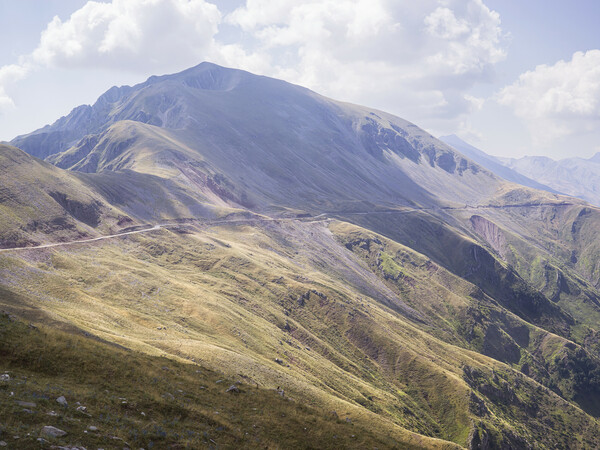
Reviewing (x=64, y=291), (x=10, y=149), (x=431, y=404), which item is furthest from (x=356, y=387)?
(x=10, y=149)

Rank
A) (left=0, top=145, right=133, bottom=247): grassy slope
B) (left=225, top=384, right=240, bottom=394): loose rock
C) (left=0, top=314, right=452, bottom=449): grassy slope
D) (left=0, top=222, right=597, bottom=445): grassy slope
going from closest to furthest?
(left=0, top=314, right=452, bottom=449): grassy slope < (left=225, top=384, right=240, bottom=394): loose rock < (left=0, top=222, right=597, bottom=445): grassy slope < (left=0, top=145, right=133, bottom=247): grassy slope

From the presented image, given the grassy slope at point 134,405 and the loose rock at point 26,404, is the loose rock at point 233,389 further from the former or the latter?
the loose rock at point 26,404

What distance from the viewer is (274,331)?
5002 inches

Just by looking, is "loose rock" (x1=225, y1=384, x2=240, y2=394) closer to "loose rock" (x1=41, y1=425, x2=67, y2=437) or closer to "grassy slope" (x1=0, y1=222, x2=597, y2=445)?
"grassy slope" (x1=0, y1=222, x2=597, y2=445)

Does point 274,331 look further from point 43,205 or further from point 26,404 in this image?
point 43,205

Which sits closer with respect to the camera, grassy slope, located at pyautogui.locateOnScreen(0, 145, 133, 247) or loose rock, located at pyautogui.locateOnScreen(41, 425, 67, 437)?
loose rock, located at pyautogui.locateOnScreen(41, 425, 67, 437)

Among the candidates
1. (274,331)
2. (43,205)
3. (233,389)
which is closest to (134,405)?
(233,389)

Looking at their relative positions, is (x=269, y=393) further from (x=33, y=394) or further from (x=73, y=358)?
(x=33, y=394)

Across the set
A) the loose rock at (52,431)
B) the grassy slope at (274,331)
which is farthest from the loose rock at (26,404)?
the grassy slope at (274,331)

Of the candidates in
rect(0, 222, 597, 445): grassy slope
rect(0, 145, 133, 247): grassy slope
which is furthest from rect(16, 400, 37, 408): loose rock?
rect(0, 145, 133, 247): grassy slope

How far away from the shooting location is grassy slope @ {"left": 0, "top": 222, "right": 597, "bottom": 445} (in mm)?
76625

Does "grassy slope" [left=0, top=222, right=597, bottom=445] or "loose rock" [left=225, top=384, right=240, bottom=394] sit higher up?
"loose rock" [left=225, top=384, right=240, bottom=394]

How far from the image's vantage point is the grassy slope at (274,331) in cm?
7662

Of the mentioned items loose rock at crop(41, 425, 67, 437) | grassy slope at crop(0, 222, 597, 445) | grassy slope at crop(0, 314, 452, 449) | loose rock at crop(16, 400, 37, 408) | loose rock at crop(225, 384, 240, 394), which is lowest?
grassy slope at crop(0, 222, 597, 445)
